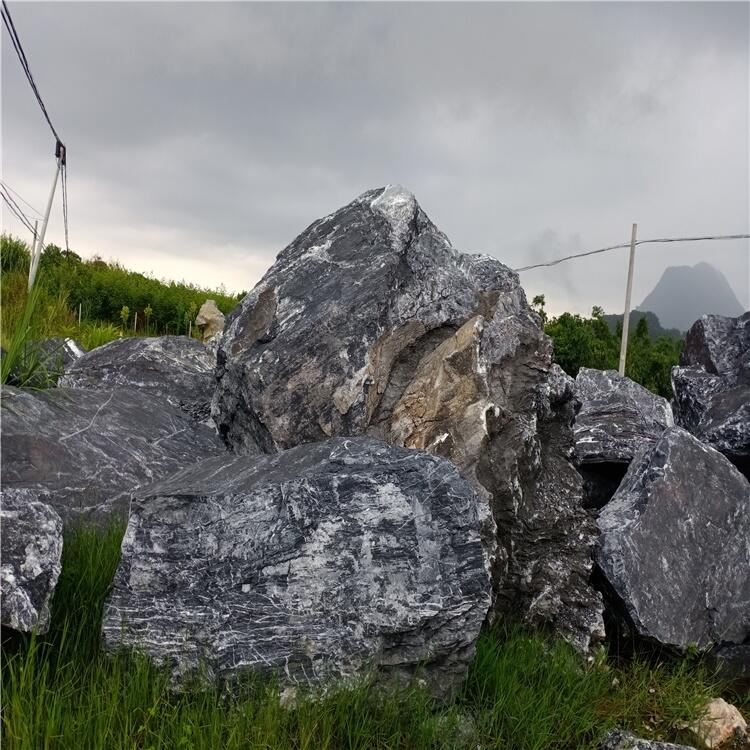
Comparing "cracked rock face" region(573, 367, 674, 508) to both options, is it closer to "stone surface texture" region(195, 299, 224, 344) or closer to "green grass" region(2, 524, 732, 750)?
"green grass" region(2, 524, 732, 750)

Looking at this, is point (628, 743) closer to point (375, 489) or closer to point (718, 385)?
point (375, 489)

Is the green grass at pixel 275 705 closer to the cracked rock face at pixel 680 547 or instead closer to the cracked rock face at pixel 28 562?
the cracked rock face at pixel 28 562

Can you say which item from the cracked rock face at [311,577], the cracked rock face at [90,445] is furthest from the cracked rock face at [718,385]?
the cracked rock face at [90,445]

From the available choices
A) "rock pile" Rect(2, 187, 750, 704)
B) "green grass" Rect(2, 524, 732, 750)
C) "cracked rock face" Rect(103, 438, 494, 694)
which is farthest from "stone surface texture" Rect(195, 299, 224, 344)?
"cracked rock face" Rect(103, 438, 494, 694)

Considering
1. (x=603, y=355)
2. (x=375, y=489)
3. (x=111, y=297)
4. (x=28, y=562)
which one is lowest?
(x=28, y=562)

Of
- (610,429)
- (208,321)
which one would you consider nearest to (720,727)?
(610,429)

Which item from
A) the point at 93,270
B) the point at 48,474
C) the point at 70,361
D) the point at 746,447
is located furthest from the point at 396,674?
the point at 93,270

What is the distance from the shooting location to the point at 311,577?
325 cm

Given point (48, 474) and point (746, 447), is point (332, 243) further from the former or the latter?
point (746, 447)

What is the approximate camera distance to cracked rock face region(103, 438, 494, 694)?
3.21 meters

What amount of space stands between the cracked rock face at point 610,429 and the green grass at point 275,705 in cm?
225

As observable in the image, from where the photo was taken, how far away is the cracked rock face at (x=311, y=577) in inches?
126

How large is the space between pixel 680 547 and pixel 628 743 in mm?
1520

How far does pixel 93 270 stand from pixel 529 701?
15.9m
